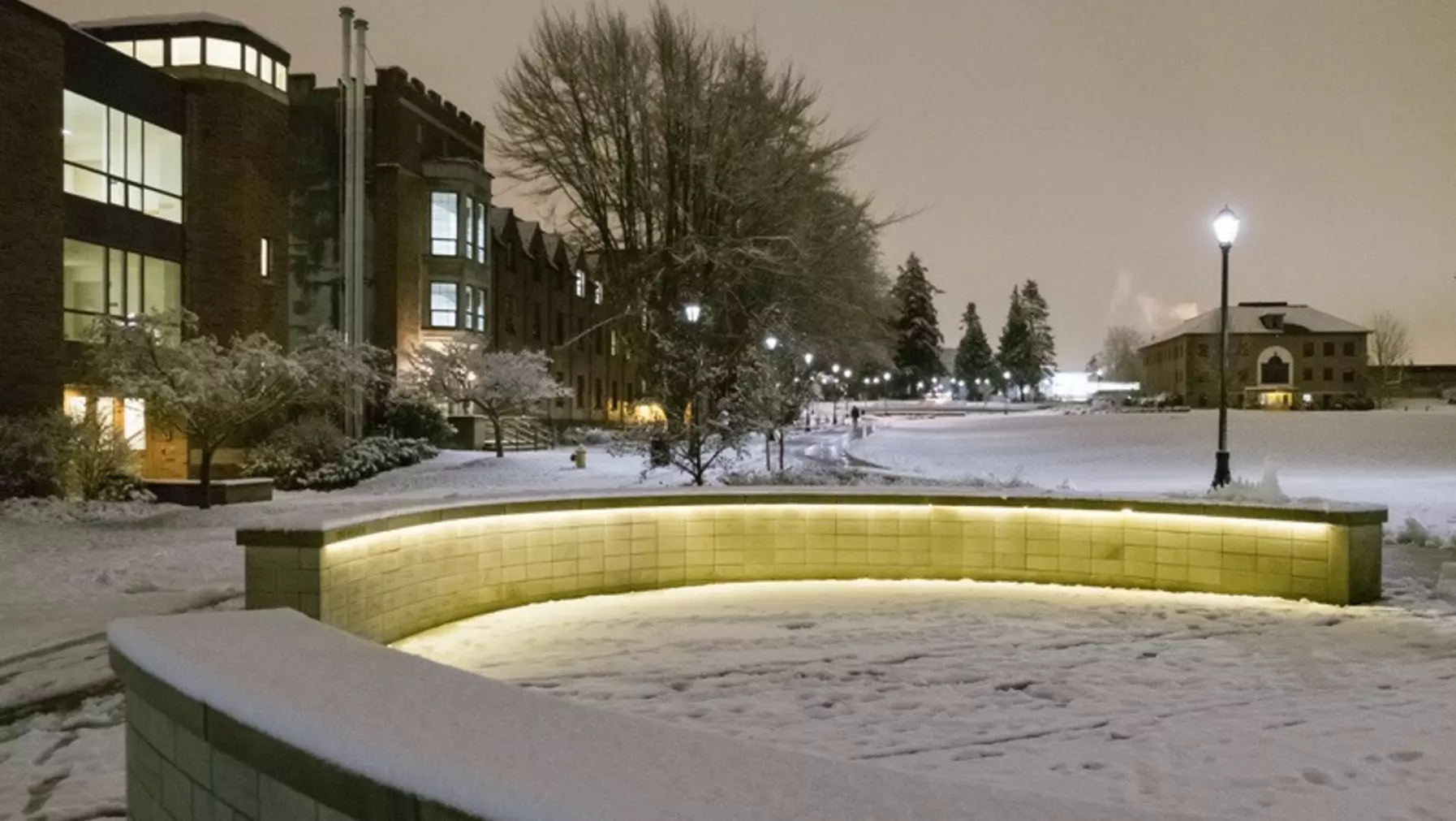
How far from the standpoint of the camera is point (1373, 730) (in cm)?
646

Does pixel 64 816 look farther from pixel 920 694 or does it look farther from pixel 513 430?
pixel 513 430

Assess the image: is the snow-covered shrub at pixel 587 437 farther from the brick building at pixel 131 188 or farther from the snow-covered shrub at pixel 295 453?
the snow-covered shrub at pixel 295 453

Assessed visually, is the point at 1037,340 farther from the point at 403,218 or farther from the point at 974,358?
the point at 403,218

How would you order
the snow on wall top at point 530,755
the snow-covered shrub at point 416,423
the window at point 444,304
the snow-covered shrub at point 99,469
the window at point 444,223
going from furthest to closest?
the window at point 444,223, the window at point 444,304, the snow-covered shrub at point 416,423, the snow-covered shrub at point 99,469, the snow on wall top at point 530,755

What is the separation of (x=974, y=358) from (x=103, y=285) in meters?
114

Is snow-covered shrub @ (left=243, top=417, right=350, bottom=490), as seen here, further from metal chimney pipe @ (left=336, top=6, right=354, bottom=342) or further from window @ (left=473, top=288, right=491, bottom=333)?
window @ (left=473, top=288, right=491, bottom=333)

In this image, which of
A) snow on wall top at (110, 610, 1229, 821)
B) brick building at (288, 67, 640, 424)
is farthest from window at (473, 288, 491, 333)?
snow on wall top at (110, 610, 1229, 821)

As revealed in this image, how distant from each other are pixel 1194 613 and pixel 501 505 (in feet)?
20.1

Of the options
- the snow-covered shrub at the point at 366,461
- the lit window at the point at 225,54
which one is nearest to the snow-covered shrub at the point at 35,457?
the snow-covered shrub at the point at 366,461

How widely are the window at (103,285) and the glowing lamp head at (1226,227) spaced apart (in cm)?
2144

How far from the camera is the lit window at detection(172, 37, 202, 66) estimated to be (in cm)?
3271

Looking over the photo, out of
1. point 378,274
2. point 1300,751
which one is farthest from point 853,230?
point 1300,751

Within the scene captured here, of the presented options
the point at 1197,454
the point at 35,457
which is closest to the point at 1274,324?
the point at 1197,454

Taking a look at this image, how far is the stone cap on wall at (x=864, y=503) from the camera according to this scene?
9445mm
